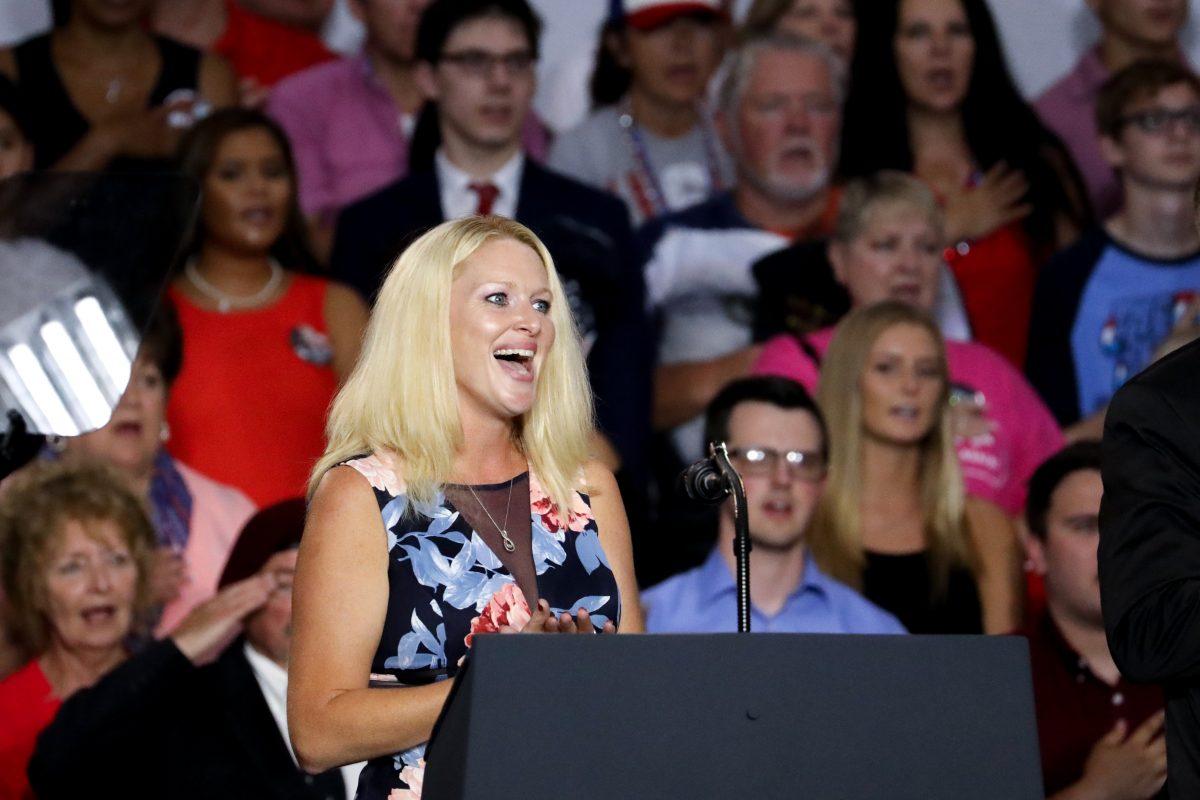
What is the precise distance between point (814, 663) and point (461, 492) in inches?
27.7

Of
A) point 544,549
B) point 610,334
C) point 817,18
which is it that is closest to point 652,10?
point 817,18

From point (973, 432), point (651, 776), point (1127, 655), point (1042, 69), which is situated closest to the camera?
point (651, 776)

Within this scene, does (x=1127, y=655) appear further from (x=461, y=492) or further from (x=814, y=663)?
(x=461, y=492)

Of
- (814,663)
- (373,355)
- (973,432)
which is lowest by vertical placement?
(973,432)

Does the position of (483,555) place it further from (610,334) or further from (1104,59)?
(1104,59)

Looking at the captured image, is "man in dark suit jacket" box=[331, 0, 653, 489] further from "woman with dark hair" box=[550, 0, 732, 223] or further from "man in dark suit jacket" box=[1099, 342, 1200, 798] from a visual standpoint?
"man in dark suit jacket" box=[1099, 342, 1200, 798]

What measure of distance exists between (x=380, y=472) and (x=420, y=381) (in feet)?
0.45

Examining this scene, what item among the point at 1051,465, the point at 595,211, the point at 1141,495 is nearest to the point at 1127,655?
the point at 1141,495

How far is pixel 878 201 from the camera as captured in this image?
17.3 ft

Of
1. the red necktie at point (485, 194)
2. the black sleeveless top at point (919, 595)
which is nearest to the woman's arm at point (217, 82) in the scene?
the red necktie at point (485, 194)

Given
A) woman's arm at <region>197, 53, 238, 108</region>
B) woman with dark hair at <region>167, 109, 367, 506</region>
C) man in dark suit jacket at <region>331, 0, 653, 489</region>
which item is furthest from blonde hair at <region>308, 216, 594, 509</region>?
woman's arm at <region>197, 53, 238, 108</region>

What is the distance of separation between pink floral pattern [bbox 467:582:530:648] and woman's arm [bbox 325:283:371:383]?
8.26 ft

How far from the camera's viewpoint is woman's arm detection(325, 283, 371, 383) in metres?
4.97

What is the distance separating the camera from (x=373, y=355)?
8.52 ft
